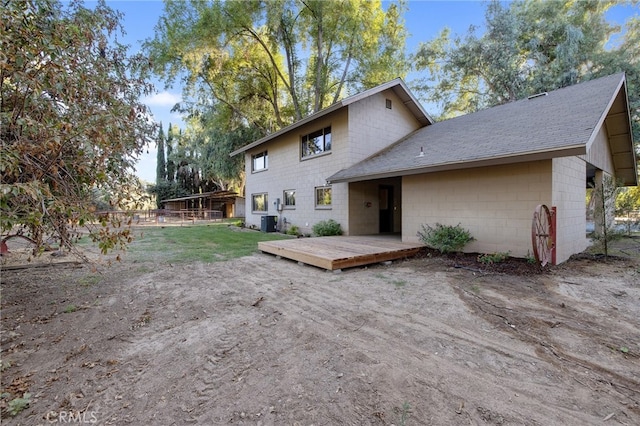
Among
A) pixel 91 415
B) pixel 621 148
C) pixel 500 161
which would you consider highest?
pixel 621 148

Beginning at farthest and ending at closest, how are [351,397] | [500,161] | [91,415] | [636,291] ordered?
1. [500,161]
2. [636,291]
3. [351,397]
4. [91,415]

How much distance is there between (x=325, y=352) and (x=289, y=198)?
453 inches

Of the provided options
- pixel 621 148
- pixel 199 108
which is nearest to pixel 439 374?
pixel 621 148

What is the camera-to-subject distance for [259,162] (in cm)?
1703

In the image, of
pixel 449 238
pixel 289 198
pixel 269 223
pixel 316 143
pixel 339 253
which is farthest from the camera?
pixel 269 223

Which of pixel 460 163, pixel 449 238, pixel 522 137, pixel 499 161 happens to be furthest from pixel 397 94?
pixel 449 238

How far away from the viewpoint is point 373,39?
774 inches

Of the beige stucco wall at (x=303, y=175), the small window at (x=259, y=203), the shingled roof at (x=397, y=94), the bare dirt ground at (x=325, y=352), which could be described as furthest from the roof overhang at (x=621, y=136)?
the small window at (x=259, y=203)

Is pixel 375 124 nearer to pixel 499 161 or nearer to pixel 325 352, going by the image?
pixel 499 161

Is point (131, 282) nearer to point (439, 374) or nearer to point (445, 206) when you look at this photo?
point (439, 374)

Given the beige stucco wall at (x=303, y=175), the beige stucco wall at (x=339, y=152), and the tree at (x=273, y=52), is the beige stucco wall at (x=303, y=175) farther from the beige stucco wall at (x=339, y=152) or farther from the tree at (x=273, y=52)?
the tree at (x=273, y=52)

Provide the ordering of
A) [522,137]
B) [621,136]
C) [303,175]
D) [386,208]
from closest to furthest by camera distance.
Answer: [522,137], [621,136], [386,208], [303,175]

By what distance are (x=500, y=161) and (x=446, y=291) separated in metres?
3.25

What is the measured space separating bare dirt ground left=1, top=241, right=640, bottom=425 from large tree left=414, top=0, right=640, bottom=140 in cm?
1487
